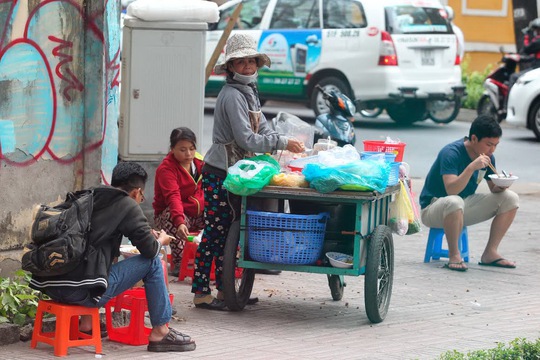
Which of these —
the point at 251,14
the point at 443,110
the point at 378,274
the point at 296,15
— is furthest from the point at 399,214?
the point at 443,110

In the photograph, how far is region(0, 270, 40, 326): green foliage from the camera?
250 inches

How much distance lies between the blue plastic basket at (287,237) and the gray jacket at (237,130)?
16.6 inches

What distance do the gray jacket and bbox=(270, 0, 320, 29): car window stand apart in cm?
1071

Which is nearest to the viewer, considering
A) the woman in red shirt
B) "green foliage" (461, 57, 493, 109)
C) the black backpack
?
the black backpack

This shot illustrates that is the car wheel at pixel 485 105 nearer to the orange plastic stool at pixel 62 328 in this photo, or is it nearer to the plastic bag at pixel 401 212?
the plastic bag at pixel 401 212

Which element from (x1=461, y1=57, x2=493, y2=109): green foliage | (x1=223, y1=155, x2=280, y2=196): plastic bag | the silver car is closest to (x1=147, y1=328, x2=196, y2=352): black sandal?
(x1=223, y1=155, x2=280, y2=196): plastic bag

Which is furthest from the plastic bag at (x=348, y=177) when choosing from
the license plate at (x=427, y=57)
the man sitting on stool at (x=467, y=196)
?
the license plate at (x=427, y=57)

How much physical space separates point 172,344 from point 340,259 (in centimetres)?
129

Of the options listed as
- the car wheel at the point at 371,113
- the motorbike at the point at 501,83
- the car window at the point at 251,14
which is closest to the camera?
the car window at the point at 251,14

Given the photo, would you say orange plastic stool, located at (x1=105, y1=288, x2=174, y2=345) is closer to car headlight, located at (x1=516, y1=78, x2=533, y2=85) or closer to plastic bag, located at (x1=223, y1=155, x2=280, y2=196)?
plastic bag, located at (x1=223, y1=155, x2=280, y2=196)

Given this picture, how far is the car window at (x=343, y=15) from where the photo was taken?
17375 millimetres

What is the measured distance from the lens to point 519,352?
5.73 metres

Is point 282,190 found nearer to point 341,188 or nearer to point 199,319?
point 341,188

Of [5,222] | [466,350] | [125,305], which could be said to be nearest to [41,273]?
[125,305]
